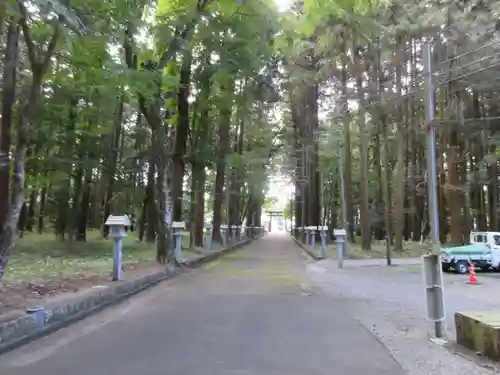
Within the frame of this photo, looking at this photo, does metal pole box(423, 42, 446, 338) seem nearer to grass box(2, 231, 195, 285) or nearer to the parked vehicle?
grass box(2, 231, 195, 285)

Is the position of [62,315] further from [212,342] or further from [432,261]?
[432,261]

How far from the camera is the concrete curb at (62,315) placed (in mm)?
7266

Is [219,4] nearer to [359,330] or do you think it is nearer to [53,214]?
[359,330]

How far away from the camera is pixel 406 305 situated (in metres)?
12.1

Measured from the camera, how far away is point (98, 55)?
42.5 feet

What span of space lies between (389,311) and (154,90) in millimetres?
9702

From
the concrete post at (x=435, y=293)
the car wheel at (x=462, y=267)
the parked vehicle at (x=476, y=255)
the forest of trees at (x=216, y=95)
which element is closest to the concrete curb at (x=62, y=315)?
the forest of trees at (x=216, y=95)

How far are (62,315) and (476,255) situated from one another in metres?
18.5

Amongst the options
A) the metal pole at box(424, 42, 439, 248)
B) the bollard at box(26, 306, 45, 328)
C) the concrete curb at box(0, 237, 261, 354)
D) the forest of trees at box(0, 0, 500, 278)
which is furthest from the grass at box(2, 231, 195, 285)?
the metal pole at box(424, 42, 439, 248)

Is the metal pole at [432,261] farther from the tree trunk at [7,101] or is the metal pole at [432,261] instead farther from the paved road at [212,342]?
the tree trunk at [7,101]

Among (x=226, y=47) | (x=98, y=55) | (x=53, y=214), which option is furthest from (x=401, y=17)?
(x=53, y=214)

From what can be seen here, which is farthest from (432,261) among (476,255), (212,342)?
(476,255)

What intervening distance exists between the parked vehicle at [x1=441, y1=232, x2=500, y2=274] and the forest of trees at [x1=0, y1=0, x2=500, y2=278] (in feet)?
13.7

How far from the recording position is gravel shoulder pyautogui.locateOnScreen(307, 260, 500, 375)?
21.9ft
